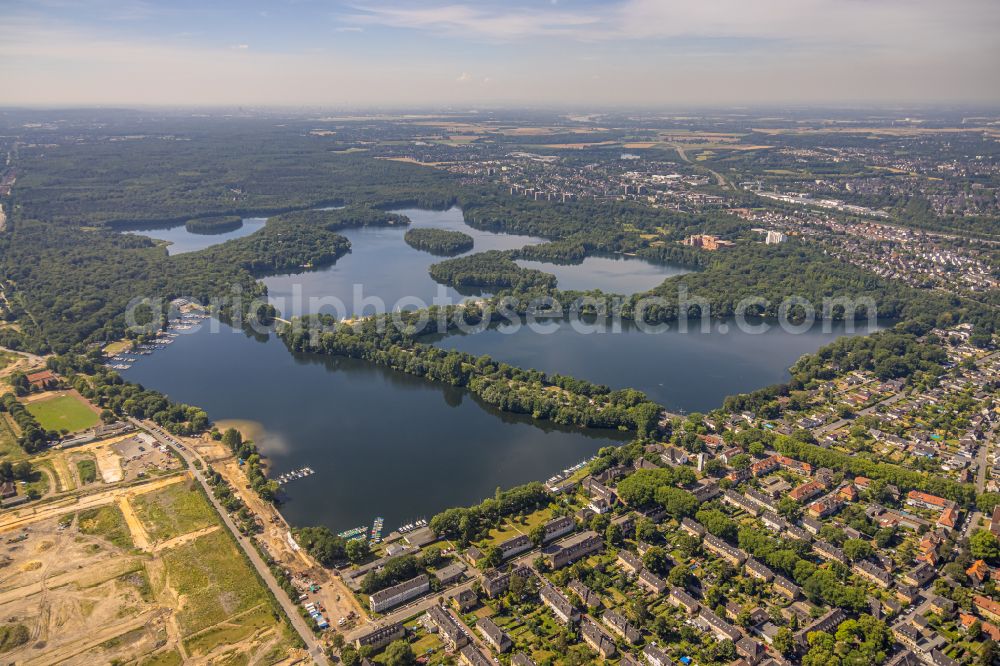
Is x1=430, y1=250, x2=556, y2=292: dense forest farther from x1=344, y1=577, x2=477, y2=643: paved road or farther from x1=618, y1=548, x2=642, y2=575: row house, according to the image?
x1=344, y1=577, x2=477, y2=643: paved road

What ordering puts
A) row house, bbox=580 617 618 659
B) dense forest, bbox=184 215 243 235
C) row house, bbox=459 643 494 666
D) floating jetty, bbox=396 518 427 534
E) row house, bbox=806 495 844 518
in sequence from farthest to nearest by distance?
dense forest, bbox=184 215 243 235, row house, bbox=806 495 844 518, floating jetty, bbox=396 518 427 534, row house, bbox=580 617 618 659, row house, bbox=459 643 494 666

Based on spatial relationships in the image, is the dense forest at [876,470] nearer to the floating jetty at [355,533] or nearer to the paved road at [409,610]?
the paved road at [409,610]


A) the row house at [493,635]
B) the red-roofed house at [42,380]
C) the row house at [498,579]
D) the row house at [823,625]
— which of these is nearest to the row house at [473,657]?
the row house at [493,635]

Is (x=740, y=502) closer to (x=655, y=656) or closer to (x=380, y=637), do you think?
(x=655, y=656)

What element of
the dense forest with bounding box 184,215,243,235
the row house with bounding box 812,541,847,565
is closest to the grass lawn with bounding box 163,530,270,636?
the row house with bounding box 812,541,847,565

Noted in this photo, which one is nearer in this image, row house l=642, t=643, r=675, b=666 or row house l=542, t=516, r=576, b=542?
row house l=642, t=643, r=675, b=666

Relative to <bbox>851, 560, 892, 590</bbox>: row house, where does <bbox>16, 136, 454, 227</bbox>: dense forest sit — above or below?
above
